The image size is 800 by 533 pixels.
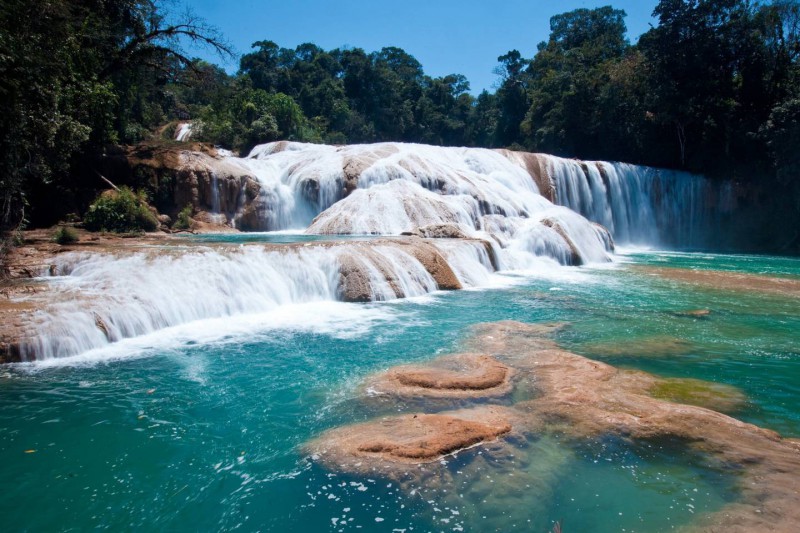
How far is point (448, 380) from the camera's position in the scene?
5.85m

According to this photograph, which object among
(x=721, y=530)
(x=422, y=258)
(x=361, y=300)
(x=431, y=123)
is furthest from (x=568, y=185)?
(x=431, y=123)

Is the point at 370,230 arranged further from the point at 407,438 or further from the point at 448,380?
the point at 407,438

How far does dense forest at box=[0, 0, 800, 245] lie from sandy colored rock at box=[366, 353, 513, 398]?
7.62 m

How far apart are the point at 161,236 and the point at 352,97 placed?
45.2 m

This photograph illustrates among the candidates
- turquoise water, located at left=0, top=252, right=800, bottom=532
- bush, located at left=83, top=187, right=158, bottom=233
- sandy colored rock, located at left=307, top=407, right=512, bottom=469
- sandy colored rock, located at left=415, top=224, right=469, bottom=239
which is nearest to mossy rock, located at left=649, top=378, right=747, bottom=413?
turquoise water, located at left=0, top=252, right=800, bottom=532

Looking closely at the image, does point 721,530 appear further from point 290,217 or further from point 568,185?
point 568,185

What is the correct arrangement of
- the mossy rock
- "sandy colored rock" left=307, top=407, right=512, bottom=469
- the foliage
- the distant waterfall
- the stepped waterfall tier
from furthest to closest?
the distant waterfall
the foliage
the mossy rock
"sandy colored rock" left=307, top=407, right=512, bottom=469
the stepped waterfall tier

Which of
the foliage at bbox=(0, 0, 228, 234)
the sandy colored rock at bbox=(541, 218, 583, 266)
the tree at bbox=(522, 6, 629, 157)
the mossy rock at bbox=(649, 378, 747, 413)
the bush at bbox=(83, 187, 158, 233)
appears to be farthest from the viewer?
the tree at bbox=(522, 6, 629, 157)

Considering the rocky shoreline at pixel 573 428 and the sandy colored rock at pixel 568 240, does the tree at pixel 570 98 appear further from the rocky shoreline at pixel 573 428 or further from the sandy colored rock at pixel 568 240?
the rocky shoreline at pixel 573 428

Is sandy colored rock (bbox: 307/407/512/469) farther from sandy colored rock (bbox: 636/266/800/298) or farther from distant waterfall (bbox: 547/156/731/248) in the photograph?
distant waterfall (bbox: 547/156/731/248)

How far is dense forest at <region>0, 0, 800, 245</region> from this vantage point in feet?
34.1

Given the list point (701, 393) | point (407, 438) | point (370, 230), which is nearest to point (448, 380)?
point (407, 438)

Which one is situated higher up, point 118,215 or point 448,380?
point 118,215

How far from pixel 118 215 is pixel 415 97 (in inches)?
1850
